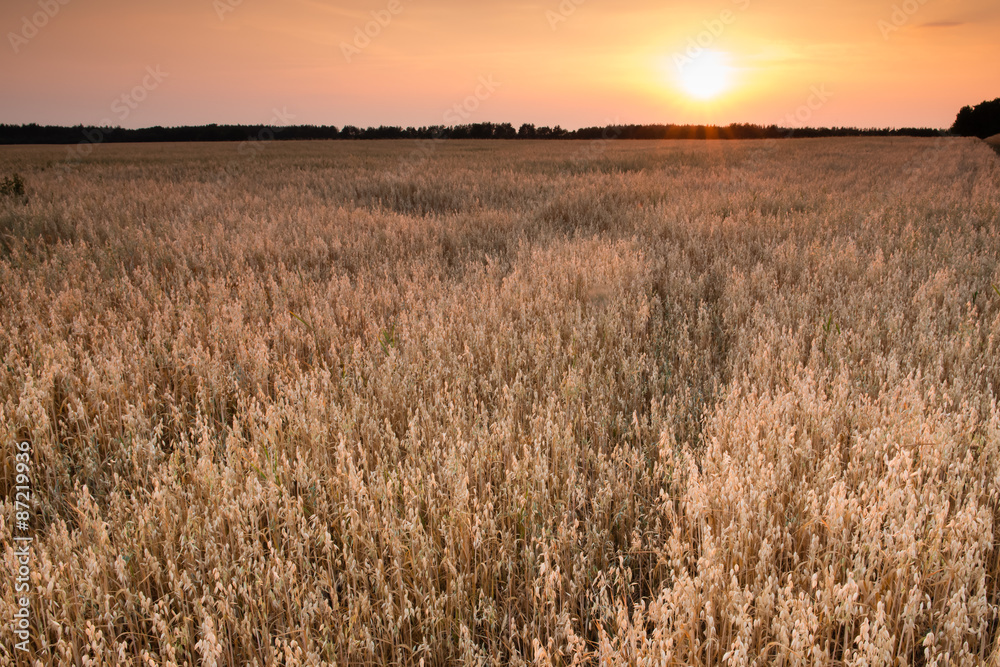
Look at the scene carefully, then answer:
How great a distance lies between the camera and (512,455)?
2172 mm

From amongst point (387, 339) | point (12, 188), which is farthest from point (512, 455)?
point (12, 188)

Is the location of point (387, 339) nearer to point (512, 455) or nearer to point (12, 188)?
point (512, 455)

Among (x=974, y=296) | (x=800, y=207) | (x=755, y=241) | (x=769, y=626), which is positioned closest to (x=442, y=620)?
(x=769, y=626)

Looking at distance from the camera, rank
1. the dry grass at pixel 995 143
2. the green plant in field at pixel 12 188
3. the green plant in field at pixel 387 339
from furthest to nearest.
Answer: the dry grass at pixel 995 143
the green plant in field at pixel 12 188
the green plant in field at pixel 387 339

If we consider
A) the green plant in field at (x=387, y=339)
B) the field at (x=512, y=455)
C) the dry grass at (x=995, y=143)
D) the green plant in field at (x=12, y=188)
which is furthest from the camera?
the dry grass at (x=995, y=143)

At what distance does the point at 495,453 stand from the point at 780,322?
2.73 m

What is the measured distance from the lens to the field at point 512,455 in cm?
160

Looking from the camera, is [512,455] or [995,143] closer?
[512,455]

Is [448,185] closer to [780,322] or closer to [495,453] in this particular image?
[780,322]

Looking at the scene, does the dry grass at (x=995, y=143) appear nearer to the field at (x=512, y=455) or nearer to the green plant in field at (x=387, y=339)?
the field at (x=512, y=455)

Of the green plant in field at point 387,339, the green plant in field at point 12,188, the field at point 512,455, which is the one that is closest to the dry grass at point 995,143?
the field at point 512,455

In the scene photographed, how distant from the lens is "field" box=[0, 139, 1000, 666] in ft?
5.24

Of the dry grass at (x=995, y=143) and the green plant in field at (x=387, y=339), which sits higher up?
the dry grass at (x=995, y=143)

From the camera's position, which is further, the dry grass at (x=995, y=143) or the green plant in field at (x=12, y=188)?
the dry grass at (x=995, y=143)
